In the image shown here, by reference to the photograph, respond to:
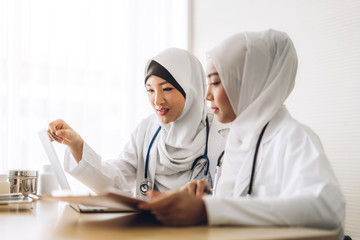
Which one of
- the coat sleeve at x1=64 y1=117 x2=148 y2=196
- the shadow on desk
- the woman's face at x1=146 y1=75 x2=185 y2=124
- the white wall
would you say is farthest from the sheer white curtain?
the shadow on desk

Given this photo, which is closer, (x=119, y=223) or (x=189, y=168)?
(x=119, y=223)

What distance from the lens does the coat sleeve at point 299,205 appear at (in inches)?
34.8

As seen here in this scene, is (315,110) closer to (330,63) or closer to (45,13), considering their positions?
(330,63)

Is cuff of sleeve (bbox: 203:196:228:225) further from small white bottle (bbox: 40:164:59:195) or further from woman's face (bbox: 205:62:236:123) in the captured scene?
small white bottle (bbox: 40:164:59:195)

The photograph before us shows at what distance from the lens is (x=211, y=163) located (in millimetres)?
2020

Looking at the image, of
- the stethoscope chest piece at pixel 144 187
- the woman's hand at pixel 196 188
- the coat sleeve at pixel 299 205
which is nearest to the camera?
the coat sleeve at pixel 299 205

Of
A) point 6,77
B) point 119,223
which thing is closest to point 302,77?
point 119,223

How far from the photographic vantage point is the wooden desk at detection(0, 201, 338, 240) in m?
0.78

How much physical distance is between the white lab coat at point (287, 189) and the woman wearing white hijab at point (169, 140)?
0.81 m

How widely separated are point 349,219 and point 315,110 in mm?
690

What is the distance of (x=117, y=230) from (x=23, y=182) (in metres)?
0.94

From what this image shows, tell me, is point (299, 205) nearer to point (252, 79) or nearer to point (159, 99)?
point (252, 79)

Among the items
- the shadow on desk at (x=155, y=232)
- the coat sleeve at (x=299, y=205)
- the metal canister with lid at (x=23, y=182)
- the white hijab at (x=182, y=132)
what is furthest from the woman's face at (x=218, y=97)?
the metal canister with lid at (x=23, y=182)

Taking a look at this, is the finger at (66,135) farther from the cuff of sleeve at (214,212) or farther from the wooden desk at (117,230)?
the cuff of sleeve at (214,212)
